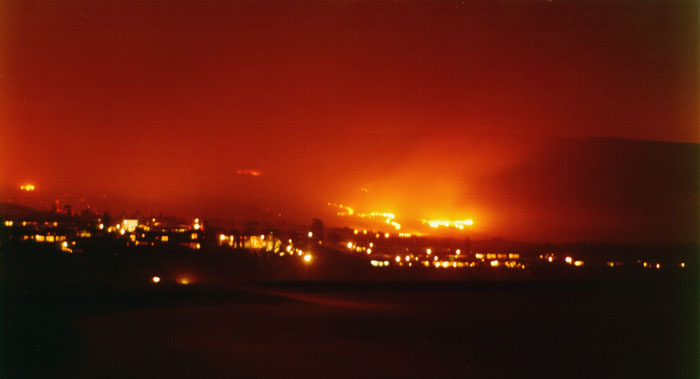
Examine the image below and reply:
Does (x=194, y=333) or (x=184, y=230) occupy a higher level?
(x=184, y=230)

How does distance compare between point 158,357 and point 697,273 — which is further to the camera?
point 697,273

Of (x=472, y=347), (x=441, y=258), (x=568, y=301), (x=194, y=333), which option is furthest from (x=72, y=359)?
(x=441, y=258)

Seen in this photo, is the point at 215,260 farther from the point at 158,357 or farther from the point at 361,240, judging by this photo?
the point at 158,357

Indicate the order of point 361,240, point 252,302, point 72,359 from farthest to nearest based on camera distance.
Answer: point 361,240 → point 252,302 → point 72,359

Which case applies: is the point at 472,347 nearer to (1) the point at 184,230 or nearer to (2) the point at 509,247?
(2) the point at 509,247

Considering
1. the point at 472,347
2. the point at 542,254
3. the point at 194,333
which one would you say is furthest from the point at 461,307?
the point at 542,254

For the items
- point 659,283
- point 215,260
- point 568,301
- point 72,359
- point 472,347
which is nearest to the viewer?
point 72,359
